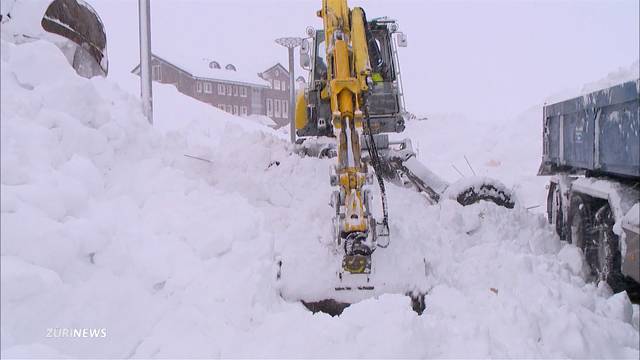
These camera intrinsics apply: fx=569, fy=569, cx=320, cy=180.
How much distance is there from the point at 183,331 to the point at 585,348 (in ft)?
9.62

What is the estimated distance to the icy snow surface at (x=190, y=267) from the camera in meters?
3.93

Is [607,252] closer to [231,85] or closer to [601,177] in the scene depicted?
[601,177]

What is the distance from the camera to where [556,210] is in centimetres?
814

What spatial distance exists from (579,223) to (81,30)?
6820 millimetres

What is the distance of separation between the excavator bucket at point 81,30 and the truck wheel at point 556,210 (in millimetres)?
6699

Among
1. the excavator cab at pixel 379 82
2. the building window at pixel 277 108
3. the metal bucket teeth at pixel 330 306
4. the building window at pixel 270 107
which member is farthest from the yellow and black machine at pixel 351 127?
the building window at pixel 277 108

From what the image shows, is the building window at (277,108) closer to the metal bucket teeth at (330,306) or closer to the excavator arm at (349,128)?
the excavator arm at (349,128)

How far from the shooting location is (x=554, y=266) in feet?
19.2

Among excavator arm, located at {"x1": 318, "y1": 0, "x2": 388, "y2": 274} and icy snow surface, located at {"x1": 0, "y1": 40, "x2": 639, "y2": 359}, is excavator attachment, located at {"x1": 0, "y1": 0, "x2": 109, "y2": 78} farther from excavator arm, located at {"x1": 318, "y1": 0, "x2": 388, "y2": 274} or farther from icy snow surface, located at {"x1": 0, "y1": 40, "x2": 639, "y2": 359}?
excavator arm, located at {"x1": 318, "y1": 0, "x2": 388, "y2": 274}

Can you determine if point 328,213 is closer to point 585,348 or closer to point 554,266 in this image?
point 554,266

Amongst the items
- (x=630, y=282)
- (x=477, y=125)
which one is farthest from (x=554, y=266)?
(x=477, y=125)

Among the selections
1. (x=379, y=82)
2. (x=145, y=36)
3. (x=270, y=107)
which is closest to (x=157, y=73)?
(x=270, y=107)

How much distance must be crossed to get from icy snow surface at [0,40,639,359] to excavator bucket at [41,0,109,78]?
0.76 meters

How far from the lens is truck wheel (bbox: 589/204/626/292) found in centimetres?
567
